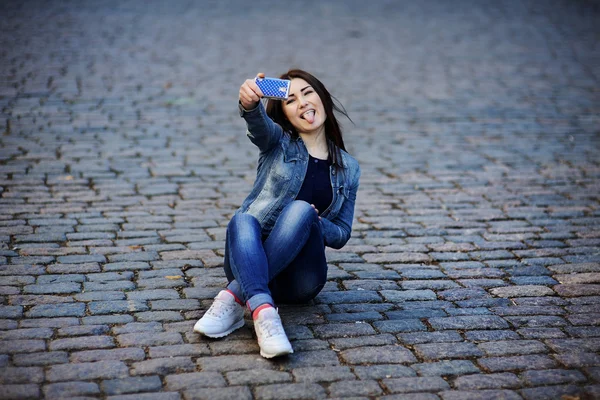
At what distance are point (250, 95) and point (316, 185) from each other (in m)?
0.68

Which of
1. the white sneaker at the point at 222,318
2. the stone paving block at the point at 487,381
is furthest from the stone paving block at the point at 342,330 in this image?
the stone paving block at the point at 487,381

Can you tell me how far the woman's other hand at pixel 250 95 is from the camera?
3.65 metres

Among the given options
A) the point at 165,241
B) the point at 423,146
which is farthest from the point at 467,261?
the point at 423,146

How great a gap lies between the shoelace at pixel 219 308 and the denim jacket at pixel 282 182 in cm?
49

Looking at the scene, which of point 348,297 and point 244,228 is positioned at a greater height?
point 244,228

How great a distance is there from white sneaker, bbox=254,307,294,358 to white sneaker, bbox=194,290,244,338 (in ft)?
0.69

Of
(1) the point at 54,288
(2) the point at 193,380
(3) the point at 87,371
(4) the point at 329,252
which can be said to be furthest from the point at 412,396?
(1) the point at 54,288

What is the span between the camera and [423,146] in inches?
305

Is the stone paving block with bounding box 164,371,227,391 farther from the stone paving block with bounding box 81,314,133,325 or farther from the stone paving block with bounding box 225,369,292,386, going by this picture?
the stone paving block with bounding box 81,314,133,325

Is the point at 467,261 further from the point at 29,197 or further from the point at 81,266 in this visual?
the point at 29,197

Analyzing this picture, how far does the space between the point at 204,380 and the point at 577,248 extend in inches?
119

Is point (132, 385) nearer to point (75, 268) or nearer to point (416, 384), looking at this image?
point (416, 384)

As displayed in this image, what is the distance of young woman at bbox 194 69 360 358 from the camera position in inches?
144

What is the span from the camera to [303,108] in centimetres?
407
